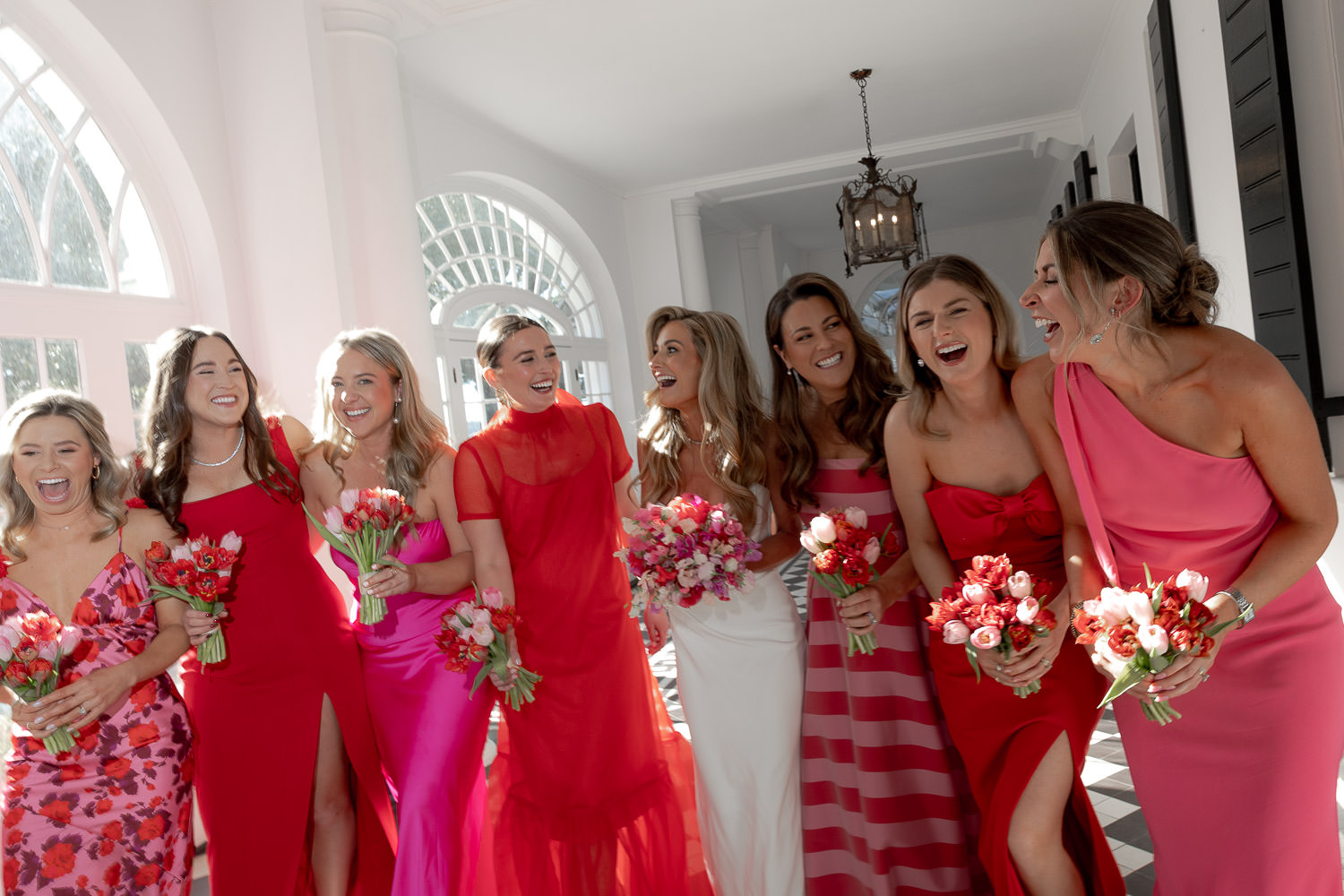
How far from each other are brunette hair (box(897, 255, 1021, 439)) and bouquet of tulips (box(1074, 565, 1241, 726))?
0.97 metres

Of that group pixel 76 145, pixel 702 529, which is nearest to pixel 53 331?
pixel 76 145

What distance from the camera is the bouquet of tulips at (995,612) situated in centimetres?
227

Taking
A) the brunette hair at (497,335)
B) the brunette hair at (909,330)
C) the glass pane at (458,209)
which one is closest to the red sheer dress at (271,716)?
the brunette hair at (497,335)

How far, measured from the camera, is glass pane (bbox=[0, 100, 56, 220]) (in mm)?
4441

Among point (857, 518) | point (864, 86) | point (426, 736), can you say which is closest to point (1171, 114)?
point (864, 86)

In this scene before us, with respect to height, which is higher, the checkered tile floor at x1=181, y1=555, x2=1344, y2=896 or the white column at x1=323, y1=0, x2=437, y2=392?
the white column at x1=323, y1=0, x2=437, y2=392

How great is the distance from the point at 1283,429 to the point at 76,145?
17.4 feet

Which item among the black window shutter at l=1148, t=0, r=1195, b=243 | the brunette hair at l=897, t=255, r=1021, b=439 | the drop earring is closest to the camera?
the drop earring

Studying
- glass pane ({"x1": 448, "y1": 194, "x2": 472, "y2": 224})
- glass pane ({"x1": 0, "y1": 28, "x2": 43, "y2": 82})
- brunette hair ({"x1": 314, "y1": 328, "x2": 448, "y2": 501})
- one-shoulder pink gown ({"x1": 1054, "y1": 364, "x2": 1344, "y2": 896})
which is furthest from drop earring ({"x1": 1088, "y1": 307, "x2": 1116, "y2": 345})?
glass pane ({"x1": 448, "y1": 194, "x2": 472, "y2": 224})

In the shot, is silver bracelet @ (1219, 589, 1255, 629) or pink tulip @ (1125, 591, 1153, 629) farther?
silver bracelet @ (1219, 589, 1255, 629)

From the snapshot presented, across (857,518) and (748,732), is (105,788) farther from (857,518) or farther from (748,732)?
(857,518)

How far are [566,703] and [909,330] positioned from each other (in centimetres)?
171

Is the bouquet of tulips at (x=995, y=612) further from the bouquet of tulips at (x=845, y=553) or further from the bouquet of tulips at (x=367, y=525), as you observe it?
the bouquet of tulips at (x=367, y=525)

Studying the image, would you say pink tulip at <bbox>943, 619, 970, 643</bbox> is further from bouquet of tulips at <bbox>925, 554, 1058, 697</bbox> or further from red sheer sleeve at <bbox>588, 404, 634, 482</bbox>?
red sheer sleeve at <bbox>588, 404, 634, 482</bbox>
